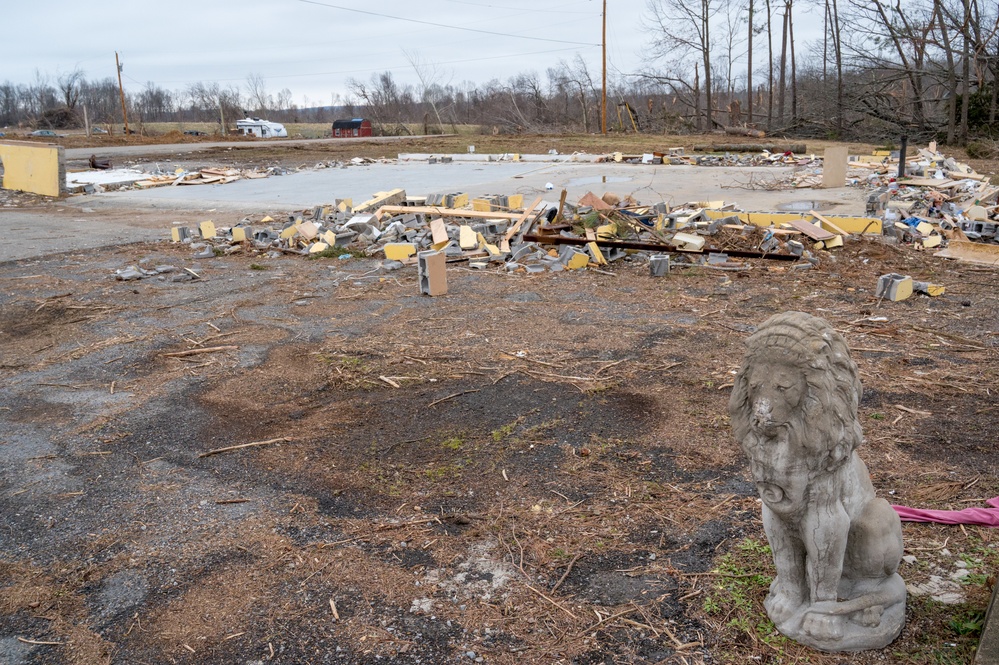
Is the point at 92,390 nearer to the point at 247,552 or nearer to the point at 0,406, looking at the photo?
the point at 0,406

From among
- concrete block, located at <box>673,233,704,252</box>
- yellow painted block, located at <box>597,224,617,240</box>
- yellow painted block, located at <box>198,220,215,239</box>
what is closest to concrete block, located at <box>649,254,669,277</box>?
concrete block, located at <box>673,233,704,252</box>

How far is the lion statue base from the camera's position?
2.60m

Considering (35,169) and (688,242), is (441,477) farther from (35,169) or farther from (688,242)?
(35,169)

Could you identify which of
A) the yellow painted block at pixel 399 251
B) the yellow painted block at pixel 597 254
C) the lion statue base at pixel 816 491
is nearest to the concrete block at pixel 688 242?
the yellow painted block at pixel 597 254

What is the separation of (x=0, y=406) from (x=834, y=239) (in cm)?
992

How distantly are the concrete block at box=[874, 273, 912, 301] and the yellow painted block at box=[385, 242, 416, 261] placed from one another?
614 cm

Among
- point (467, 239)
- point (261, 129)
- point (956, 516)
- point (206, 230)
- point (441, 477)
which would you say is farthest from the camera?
point (261, 129)

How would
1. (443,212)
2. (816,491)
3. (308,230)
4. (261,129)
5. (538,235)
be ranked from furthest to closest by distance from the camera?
(261,129)
(443,212)
(308,230)
(538,235)
(816,491)

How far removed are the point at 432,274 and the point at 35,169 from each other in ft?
58.8

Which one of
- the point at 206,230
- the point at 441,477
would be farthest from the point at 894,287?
the point at 206,230

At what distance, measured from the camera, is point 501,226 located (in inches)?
470

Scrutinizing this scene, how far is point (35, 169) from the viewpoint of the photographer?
21422mm

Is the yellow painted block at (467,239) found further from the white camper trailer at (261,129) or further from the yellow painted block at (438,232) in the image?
the white camper trailer at (261,129)

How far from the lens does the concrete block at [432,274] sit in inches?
355
